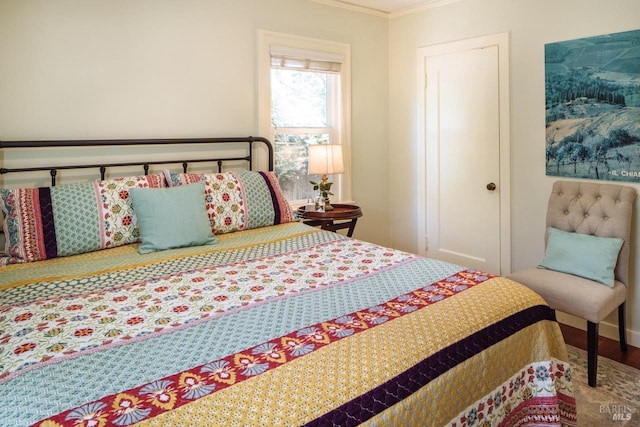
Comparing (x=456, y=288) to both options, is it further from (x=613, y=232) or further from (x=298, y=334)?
(x=613, y=232)

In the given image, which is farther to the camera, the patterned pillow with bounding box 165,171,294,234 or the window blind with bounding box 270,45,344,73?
the window blind with bounding box 270,45,344,73

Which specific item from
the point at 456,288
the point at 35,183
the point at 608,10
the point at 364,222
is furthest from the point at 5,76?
the point at 608,10

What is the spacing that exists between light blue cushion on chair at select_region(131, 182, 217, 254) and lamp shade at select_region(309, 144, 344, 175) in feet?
4.00

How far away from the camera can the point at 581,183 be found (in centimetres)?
298

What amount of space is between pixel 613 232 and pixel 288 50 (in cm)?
257

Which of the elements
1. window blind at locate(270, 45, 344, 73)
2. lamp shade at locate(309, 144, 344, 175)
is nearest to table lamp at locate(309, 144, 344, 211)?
lamp shade at locate(309, 144, 344, 175)

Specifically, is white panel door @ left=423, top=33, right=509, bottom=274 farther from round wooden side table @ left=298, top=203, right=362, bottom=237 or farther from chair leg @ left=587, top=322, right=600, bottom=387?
chair leg @ left=587, top=322, right=600, bottom=387

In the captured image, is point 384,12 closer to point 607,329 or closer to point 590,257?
point 590,257

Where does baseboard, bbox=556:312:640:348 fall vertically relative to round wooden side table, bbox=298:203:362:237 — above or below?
below

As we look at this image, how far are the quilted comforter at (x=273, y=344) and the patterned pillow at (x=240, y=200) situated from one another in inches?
19.9

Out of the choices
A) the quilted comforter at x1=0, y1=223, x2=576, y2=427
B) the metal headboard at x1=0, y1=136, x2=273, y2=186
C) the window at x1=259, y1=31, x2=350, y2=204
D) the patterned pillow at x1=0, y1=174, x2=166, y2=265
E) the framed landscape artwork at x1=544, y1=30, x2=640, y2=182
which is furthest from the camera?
the window at x1=259, y1=31, x2=350, y2=204

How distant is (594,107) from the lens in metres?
2.98

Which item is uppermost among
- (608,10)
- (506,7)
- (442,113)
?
(506,7)

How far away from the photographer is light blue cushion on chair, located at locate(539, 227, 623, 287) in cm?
268
